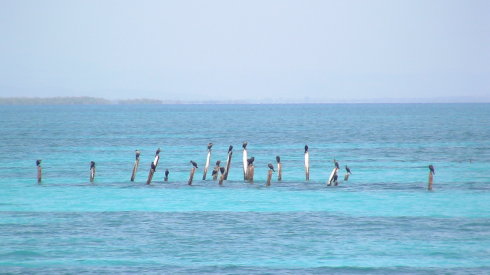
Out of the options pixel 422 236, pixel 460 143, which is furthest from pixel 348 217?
pixel 460 143

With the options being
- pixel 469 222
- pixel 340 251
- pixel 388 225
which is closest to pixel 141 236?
pixel 340 251

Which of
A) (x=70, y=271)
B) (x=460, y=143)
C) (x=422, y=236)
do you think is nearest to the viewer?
(x=70, y=271)

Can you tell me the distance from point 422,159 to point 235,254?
34699 millimetres

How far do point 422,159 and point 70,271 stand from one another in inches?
1516

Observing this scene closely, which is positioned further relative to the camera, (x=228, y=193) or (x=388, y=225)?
(x=228, y=193)

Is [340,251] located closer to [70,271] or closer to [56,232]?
[70,271]

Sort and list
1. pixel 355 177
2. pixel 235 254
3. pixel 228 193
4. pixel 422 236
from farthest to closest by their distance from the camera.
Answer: pixel 355 177
pixel 228 193
pixel 422 236
pixel 235 254

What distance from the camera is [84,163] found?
52.5 metres

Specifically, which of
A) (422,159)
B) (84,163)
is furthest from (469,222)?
(84,163)

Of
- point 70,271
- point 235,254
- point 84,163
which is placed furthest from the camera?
point 84,163

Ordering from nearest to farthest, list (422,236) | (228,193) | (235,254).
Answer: (235,254)
(422,236)
(228,193)

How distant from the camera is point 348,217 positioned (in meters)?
28.8

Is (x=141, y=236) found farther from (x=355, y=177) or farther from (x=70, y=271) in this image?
(x=355, y=177)

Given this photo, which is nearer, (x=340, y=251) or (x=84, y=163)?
(x=340, y=251)
